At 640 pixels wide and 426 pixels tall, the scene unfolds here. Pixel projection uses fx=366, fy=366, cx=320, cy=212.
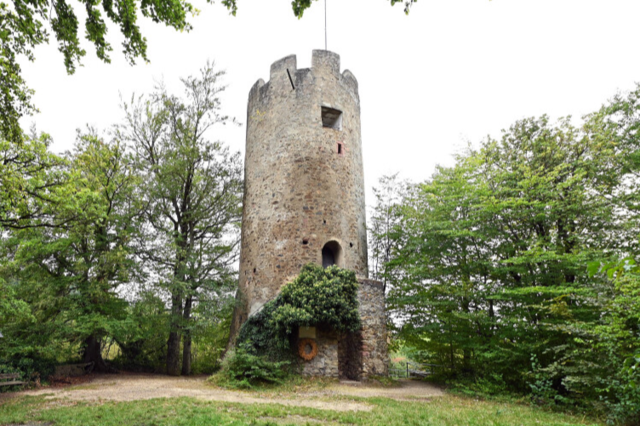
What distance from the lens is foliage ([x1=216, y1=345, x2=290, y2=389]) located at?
9.86 meters

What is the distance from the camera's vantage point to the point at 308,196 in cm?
1325

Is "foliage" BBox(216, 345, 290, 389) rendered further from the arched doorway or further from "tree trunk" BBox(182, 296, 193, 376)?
the arched doorway

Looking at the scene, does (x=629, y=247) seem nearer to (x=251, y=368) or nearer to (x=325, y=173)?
(x=325, y=173)

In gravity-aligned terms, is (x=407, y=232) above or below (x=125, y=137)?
below

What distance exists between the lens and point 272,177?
45.6ft

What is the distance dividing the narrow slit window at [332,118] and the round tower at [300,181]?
4 centimetres

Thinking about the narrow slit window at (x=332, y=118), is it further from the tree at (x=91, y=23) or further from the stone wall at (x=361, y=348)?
the tree at (x=91, y=23)

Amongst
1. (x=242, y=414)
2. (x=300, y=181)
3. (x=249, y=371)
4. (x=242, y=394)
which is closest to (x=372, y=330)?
(x=249, y=371)

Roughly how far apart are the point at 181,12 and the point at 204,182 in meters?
11.6

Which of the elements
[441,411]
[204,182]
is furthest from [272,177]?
[441,411]

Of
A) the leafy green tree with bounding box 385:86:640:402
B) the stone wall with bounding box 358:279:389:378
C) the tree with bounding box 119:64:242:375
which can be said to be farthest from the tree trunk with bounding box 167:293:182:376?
the leafy green tree with bounding box 385:86:640:402

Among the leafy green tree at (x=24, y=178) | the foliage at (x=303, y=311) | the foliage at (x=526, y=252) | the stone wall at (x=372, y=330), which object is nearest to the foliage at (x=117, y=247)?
the leafy green tree at (x=24, y=178)

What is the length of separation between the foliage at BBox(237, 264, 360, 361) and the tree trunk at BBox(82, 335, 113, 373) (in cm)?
582

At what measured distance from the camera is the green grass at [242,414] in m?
5.62
